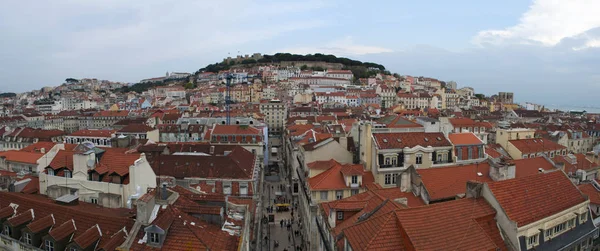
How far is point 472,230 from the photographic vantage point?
55.7 ft

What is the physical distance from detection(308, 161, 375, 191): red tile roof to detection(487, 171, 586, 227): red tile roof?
1379 cm

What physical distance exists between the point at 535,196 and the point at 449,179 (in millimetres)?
8637

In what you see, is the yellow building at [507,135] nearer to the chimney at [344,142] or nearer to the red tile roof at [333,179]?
the chimney at [344,142]

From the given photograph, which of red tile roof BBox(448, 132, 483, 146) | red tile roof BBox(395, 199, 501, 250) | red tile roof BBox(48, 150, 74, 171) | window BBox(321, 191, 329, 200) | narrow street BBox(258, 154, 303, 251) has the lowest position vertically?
narrow street BBox(258, 154, 303, 251)

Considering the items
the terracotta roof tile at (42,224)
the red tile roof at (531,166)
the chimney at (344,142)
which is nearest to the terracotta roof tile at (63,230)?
the terracotta roof tile at (42,224)

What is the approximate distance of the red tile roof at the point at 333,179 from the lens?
105ft

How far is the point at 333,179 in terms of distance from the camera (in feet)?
107

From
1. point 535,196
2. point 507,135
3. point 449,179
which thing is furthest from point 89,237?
point 507,135

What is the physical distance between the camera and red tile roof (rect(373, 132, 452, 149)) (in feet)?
113

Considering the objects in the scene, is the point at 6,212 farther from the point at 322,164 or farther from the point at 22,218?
the point at 322,164

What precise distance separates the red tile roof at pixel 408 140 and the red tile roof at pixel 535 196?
1404cm

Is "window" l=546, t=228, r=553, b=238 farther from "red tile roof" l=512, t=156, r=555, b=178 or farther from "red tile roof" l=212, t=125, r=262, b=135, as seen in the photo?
"red tile roof" l=212, t=125, r=262, b=135

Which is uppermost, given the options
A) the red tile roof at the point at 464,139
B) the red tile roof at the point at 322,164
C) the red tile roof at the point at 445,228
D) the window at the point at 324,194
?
the red tile roof at the point at 464,139

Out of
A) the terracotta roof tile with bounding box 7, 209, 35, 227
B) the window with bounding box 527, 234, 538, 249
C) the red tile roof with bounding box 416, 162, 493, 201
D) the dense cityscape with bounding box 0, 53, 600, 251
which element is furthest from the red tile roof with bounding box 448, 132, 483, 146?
the terracotta roof tile with bounding box 7, 209, 35, 227
